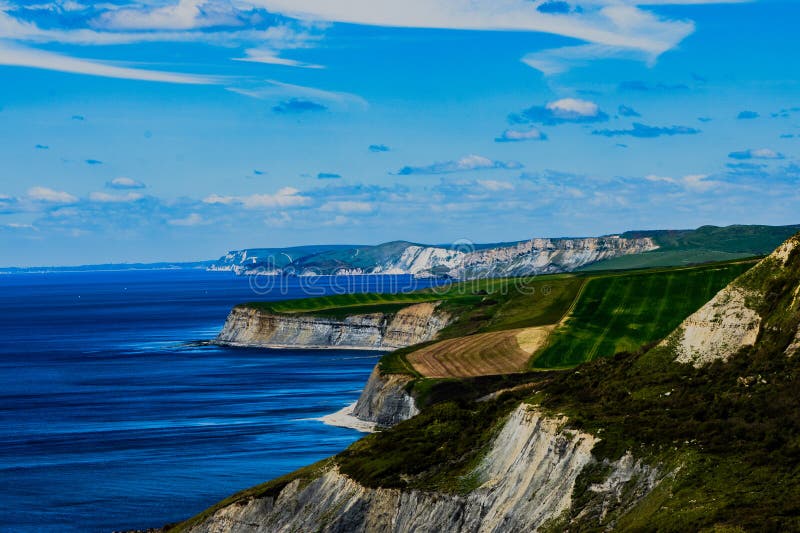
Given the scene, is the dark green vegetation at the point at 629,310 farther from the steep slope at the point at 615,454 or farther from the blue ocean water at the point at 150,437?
the steep slope at the point at 615,454

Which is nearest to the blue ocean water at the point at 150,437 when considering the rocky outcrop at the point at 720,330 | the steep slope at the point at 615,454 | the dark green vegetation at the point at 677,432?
the steep slope at the point at 615,454

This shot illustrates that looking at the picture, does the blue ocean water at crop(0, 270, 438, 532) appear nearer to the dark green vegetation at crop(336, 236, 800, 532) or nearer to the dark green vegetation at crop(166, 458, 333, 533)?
the dark green vegetation at crop(166, 458, 333, 533)

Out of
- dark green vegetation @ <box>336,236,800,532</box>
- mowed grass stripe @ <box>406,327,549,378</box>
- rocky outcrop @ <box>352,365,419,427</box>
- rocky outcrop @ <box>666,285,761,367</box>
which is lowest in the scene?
rocky outcrop @ <box>352,365,419,427</box>

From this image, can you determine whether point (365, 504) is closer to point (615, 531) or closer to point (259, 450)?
point (615, 531)

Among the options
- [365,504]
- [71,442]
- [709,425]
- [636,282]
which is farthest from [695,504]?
[636,282]

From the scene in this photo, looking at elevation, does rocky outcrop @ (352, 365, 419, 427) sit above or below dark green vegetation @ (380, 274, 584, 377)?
below

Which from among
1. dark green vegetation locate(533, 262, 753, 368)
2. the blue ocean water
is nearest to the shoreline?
the blue ocean water
